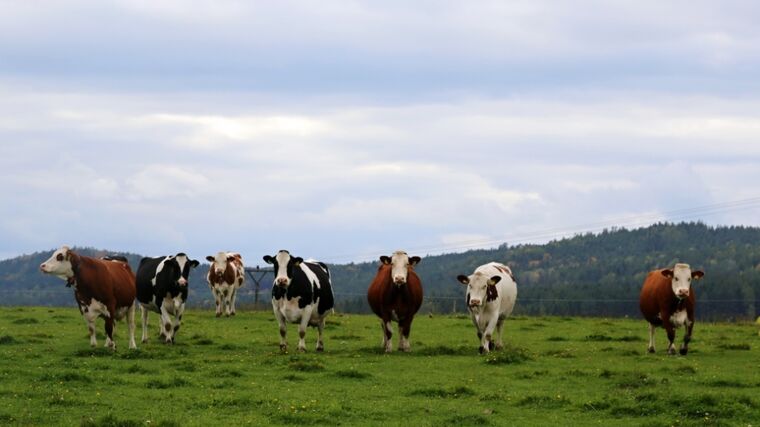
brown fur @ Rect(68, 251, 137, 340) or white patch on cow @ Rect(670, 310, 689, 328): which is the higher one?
brown fur @ Rect(68, 251, 137, 340)

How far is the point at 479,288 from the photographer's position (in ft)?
92.3

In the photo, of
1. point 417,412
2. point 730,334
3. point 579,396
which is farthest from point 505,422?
point 730,334

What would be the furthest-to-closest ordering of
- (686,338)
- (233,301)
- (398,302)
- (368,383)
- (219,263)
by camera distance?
(233,301) < (219,263) < (398,302) < (686,338) < (368,383)

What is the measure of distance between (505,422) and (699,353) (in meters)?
13.6

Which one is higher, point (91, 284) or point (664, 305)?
point (91, 284)

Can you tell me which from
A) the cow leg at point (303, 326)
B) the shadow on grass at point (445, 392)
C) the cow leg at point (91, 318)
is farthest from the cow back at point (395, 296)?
the shadow on grass at point (445, 392)

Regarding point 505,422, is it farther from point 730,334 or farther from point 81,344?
point 730,334

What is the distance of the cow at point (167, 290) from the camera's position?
30531 mm

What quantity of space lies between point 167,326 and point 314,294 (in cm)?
486

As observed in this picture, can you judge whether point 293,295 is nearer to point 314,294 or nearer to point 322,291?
point 314,294

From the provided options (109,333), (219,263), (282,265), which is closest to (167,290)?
(109,333)

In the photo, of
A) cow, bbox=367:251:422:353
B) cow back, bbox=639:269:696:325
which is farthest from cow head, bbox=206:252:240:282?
cow back, bbox=639:269:696:325

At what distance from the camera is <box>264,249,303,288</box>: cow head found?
27.7 metres

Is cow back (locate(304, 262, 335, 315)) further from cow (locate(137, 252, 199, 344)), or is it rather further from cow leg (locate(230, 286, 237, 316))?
cow leg (locate(230, 286, 237, 316))
